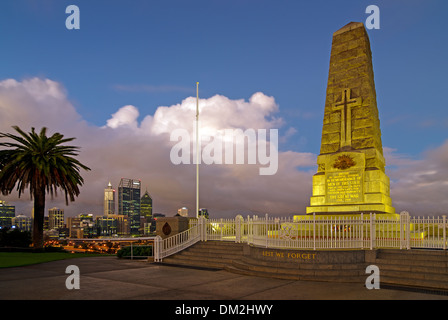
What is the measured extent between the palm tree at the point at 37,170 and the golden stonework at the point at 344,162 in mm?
19139

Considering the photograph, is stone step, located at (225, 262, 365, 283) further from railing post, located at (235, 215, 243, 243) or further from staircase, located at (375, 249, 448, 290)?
railing post, located at (235, 215, 243, 243)

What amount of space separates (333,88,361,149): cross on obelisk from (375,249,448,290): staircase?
1213cm

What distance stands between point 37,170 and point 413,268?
77.1 ft


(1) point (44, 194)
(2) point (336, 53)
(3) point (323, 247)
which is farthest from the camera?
(2) point (336, 53)

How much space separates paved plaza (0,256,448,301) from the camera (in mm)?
9406

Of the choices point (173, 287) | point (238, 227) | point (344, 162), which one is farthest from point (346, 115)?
point (173, 287)

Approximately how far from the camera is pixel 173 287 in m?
10.7

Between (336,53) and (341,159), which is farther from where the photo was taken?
(336,53)

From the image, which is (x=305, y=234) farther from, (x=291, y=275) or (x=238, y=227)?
(x=238, y=227)

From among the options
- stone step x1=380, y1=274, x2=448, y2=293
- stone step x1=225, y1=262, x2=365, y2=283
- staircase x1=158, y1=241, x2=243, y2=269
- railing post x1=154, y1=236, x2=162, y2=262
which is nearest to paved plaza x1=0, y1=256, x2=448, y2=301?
stone step x1=225, y1=262, x2=365, y2=283

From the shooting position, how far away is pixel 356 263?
42.1 feet
